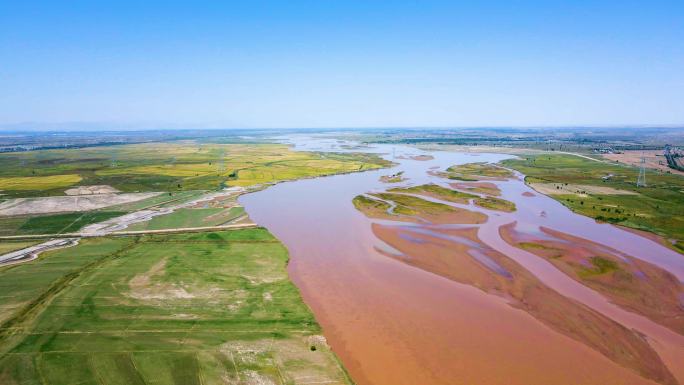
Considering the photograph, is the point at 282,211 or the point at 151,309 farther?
the point at 282,211

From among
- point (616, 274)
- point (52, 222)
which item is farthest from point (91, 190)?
point (616, 274)

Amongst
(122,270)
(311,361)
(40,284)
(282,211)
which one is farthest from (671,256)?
(40,284)

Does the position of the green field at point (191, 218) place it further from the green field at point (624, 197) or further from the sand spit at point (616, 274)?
the green field at point (624, 197)

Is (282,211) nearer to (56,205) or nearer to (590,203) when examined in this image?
(56,205)

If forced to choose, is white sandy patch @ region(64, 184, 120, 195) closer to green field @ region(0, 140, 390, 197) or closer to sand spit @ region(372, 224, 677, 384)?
green field @ region(0, 140, 390, 197)

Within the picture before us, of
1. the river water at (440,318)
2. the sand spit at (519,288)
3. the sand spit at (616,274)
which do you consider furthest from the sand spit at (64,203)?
the sand spit at (616,274)

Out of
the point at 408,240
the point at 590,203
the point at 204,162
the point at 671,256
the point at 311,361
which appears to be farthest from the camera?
the point at 204,162
